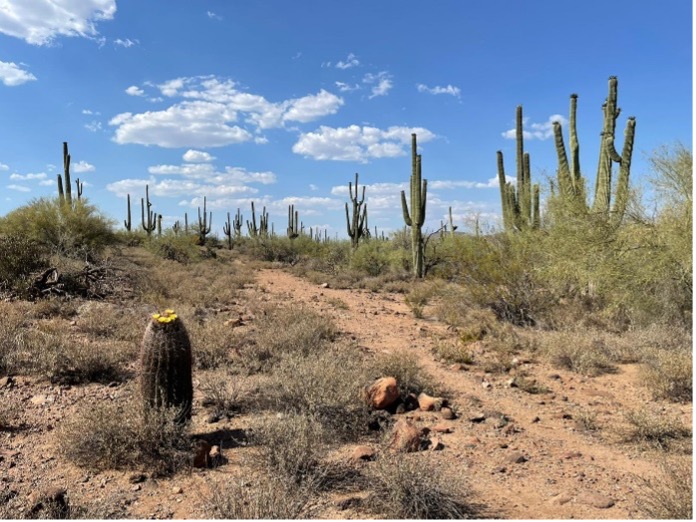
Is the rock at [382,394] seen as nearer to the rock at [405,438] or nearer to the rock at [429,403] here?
the rock at [429,403]

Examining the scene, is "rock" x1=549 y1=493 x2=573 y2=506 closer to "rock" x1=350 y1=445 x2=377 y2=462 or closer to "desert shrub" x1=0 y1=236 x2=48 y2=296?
"rock" x1=350 y1=445 x2=377 y2=462

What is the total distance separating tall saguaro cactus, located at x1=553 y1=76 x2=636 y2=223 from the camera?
9.77m

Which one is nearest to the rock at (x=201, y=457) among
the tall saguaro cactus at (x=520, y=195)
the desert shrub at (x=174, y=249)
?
the tall saguaro cactus at (x=520, y=195)

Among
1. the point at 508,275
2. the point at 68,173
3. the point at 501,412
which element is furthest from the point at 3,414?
the point at 68,173

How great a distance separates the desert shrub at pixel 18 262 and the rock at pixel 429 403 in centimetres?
868

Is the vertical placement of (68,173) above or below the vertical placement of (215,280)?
above

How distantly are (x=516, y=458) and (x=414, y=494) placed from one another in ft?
4.43

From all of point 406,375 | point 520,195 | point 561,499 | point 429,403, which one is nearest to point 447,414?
point 429,403

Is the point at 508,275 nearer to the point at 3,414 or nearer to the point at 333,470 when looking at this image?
the point at 333,470

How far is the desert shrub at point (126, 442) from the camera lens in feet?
Answer: 12.9

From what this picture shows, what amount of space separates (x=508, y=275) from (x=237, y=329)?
18.4 ft

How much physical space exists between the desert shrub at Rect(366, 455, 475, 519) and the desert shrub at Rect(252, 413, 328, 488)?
0.44m

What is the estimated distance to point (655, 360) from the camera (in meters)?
6.65

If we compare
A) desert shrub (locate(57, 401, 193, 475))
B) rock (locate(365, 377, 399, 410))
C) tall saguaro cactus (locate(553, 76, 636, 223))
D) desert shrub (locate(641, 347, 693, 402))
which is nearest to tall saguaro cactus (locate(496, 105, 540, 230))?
tall saguaro cactus (locate(553, 76, 636, 223))
